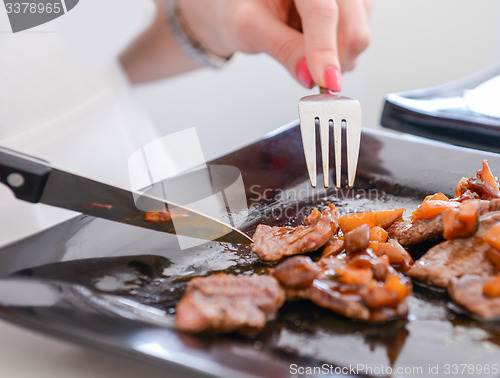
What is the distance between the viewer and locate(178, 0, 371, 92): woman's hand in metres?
2.04

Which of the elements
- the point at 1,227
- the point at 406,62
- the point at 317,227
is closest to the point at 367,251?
the point at 317,227

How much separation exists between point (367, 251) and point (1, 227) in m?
1.39

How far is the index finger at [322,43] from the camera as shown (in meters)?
2.02

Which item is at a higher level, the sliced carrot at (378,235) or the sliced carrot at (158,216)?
the sliced carrot at (158,216)

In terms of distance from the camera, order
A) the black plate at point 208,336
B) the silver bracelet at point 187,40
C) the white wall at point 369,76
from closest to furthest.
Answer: the black plate at point 208,336, the silver bracelet at point 187,40, the white wall at point 369,76

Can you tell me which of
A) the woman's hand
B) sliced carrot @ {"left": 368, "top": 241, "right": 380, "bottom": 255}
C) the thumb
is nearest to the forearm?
the woman's hand

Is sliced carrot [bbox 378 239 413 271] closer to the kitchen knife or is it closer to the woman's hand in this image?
the kitchen knife

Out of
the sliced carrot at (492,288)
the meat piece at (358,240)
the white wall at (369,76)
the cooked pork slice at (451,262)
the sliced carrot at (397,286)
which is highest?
the meat piece at (358,240)

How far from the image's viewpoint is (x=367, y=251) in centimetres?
152

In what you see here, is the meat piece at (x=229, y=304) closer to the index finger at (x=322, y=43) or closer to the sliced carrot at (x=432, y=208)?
the sliced carrot at (x=432, y=208)

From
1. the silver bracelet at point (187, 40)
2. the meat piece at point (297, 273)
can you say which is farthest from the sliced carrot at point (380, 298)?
the silver bracelet at point (187, 40)

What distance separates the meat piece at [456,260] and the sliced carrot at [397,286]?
0.09 meters

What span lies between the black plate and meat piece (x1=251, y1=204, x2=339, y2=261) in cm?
5

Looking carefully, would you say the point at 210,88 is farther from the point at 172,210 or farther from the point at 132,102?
the point at 172,210
